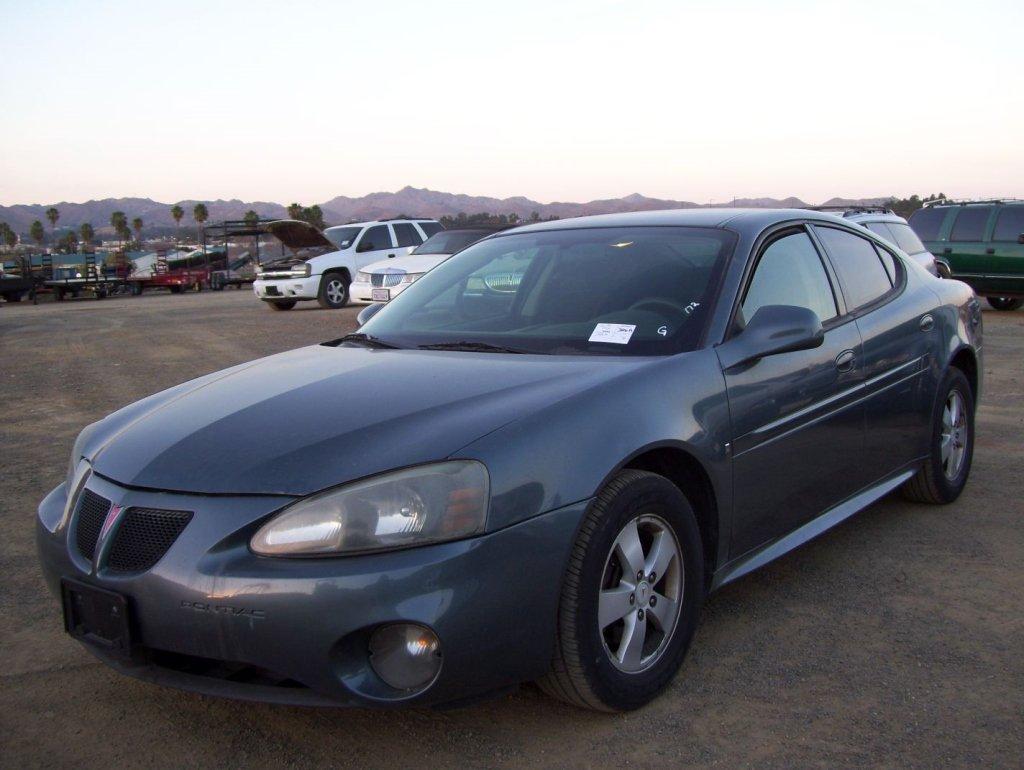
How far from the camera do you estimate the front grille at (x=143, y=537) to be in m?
2.59

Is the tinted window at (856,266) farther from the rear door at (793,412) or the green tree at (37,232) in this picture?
the green tree at (37,232)

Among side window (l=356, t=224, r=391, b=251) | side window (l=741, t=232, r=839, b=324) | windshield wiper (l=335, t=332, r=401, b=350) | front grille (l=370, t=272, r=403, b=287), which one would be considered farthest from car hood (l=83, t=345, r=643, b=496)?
side window (l=356, t=224, r=391, b=251)

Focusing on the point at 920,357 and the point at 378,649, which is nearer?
the point at 378,649

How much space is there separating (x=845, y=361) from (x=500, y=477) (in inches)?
77.4

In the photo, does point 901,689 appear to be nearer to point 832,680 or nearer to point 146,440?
point 832,680

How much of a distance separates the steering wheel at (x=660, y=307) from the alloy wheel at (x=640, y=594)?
2.74 ft

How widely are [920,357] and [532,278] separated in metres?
1.89

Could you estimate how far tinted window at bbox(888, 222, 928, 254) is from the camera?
11336 mm

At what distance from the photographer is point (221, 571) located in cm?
248

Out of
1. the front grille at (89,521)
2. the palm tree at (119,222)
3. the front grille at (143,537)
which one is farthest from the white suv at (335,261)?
the palm tree at (119,222)

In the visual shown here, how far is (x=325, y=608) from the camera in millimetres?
2432

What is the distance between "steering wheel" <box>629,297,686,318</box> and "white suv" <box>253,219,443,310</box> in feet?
55.9

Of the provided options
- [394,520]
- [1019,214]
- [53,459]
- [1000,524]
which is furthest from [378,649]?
[1019,214]

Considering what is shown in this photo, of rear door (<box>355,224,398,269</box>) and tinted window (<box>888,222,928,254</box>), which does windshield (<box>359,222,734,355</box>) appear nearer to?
tinted window (<box>888,222,928,254</box>)
